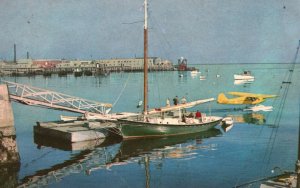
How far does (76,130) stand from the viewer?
35375mm

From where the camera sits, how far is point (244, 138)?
3734 centimetres

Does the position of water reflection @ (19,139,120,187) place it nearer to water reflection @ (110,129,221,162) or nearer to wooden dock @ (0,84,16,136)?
water reflection @ (110,129,221,162)

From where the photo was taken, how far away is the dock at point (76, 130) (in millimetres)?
34500

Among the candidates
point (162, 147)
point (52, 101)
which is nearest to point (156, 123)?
point (162, 147)

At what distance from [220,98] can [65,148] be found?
35.9 m

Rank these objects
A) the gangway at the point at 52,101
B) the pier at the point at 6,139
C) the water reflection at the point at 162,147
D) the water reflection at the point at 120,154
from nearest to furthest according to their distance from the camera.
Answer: the water reflection at the point at 120,154
the pier at the point at 6,139
the water reflection at the point at 162,147
the gangway at the point at 52,101

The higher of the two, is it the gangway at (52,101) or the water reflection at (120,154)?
the gangway at (52,101)

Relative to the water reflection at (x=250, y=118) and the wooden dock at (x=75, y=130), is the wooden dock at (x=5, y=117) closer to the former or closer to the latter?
the wooden dock at (x=75, y=130)

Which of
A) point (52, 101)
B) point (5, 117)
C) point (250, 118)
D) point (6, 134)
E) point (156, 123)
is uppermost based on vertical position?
point (52, 101)

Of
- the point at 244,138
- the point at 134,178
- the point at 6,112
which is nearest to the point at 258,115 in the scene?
the point at 244,138

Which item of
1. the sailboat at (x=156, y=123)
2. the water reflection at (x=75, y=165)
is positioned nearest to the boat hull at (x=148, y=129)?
the sailboat at (x=156, y=123)

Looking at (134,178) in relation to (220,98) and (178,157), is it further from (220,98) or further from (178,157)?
(220,98)

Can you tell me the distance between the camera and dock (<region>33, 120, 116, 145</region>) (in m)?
34.5

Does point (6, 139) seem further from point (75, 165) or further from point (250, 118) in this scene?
point (250, 118)
